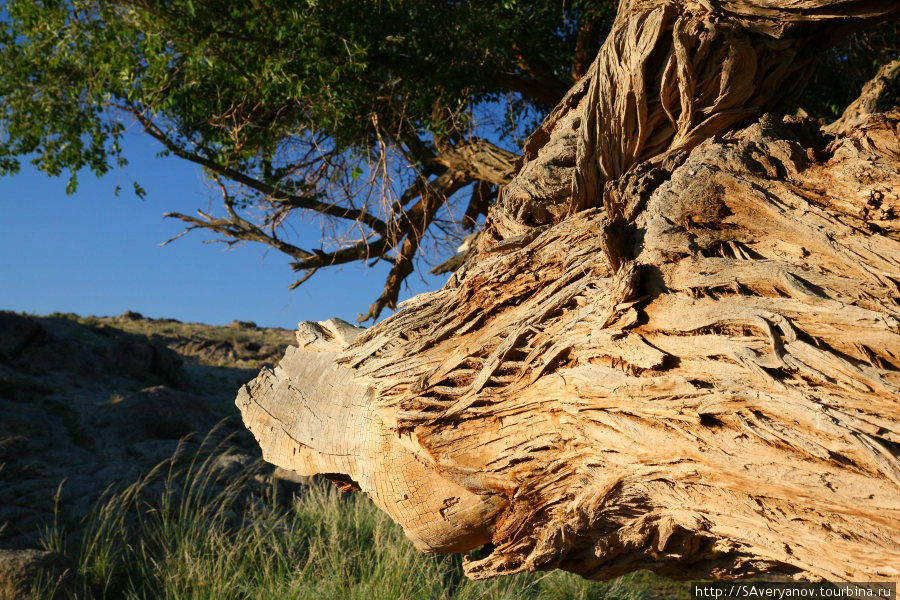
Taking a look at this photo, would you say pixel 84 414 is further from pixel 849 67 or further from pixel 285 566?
pixel 849 67

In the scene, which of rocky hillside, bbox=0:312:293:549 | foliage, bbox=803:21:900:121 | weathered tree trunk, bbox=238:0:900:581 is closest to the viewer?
weathered tree trunk, bbox=238:0:900:581

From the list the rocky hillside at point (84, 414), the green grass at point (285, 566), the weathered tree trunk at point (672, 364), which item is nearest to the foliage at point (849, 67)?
the weathered tree trunk at point (672, 364)

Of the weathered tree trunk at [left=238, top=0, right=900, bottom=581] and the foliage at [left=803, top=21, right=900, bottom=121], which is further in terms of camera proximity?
the foliage at [left=803, top=21, right=900, bottom=121]

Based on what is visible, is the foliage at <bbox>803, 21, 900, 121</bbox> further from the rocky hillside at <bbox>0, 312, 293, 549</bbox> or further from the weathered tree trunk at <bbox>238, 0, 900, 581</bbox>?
the rocky hillside at <bbox>0, 312, 293, 549</bbox>

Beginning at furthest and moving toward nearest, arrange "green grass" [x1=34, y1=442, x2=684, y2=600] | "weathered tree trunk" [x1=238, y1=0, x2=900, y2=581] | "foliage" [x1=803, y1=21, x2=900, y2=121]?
"foliage" [x1=803, y1=21, x2=900, y2=121]
"green grass" [x1=34, y1=442, x2=684, y2=600]
"weathered tree trunk" [x1=238, y1=0, x2=900, y2=581]

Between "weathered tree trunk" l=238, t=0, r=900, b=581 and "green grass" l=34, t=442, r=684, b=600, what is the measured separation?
2.13m

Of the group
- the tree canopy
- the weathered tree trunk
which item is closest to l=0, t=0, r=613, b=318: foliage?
the tree canopy

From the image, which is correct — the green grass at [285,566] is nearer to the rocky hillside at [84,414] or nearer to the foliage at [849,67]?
the rocky hillside at [84,414]

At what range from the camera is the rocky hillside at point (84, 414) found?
7.61m

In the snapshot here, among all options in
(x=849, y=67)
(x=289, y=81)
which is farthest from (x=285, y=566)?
(x=849, y=67)

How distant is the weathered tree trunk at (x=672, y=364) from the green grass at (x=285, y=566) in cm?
213

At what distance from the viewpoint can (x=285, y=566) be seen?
5.91 m

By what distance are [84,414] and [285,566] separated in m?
6.66

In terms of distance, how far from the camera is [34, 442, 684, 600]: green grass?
5.33 meters
